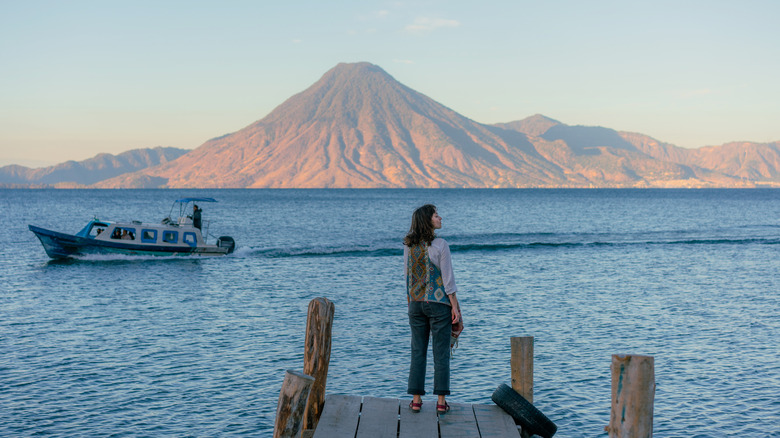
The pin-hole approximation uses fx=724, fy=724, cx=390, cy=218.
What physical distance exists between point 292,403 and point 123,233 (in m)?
37.1

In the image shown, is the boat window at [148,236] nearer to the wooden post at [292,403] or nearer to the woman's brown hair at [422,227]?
the wooden post at [292,403]

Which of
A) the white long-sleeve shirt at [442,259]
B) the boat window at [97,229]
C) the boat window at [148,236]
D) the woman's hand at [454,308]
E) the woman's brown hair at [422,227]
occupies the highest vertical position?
the woman's brown hair at [422,227]

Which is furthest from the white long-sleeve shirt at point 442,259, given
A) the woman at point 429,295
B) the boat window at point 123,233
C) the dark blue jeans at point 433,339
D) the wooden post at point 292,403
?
the boat window at point 123,233

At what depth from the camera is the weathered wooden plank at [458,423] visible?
8916 mm

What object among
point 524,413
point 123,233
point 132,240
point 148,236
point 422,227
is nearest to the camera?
point 422,227

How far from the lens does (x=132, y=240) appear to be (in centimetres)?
4247

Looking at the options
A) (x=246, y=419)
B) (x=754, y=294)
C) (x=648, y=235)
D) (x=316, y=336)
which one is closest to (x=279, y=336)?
(x=246, y=419)

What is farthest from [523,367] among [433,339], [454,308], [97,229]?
[97,229]

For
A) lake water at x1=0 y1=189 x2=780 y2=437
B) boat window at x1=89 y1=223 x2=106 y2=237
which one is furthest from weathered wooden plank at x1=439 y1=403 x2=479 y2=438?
boat window at x1=89 y1=223 x2=106 y2=237

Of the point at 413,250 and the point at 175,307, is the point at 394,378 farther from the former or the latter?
the point at 175,307

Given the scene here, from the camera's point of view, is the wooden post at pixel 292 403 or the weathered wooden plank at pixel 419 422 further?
the weathered wooden plank at pixel 419 422

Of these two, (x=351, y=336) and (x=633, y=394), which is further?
(x=351, y=336)

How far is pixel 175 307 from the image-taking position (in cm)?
2669

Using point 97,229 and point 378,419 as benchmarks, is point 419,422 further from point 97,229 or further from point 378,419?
point 97,229
